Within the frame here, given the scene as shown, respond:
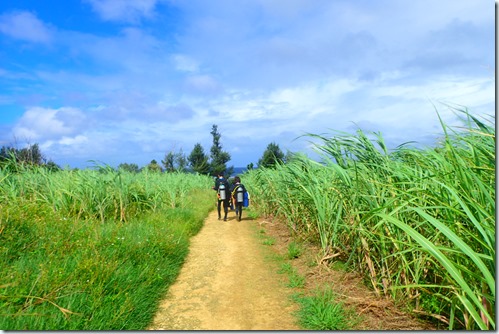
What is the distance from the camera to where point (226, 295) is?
416 cm

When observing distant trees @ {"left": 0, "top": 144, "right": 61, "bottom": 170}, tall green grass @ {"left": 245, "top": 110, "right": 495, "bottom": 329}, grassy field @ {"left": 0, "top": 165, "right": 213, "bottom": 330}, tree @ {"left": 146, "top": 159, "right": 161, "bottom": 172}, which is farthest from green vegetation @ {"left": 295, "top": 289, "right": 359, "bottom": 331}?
tree @ {"left": 146, "top": 159, "right": 161, "bottom": 172}

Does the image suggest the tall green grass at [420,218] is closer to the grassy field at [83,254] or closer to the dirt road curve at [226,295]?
the dirt road curve at [226,295]

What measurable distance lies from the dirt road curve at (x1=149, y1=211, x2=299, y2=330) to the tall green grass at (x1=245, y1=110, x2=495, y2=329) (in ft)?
3.67

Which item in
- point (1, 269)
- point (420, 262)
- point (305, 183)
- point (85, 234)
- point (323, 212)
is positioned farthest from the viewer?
point (305, 183)

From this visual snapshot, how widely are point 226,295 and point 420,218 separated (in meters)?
2.62

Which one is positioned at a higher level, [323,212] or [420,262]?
[323,212]

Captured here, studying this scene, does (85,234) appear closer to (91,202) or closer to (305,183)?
(91,202)

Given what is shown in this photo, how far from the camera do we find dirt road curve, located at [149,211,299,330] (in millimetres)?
3426

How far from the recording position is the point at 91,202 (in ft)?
23.6

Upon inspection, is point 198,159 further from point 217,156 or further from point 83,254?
point 83,254

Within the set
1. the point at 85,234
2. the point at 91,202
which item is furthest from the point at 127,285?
the point at 91,202

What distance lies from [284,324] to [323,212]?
1.85m

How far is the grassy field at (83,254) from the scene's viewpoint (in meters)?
3.04

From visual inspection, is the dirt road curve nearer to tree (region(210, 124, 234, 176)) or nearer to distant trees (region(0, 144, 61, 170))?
distant trees (region(0, 144, 61, 170))
